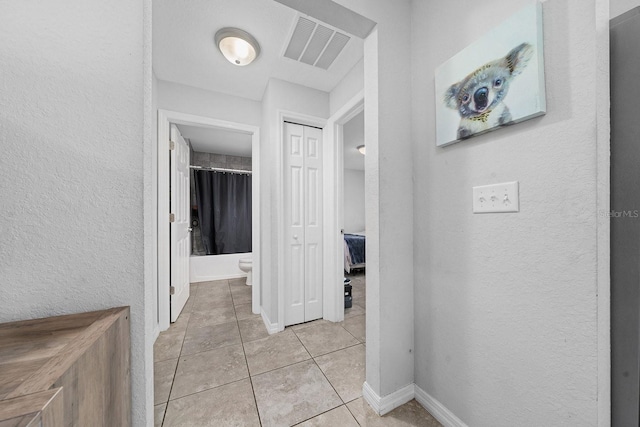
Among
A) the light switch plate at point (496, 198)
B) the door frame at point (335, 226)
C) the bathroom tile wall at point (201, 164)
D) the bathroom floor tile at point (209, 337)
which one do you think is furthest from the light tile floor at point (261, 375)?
the bathroom tile wall at point (201, 164)

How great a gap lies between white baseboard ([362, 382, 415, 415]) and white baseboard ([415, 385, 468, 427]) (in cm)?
5

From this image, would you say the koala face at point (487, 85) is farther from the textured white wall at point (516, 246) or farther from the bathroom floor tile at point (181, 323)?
the bathroom floor tile at point (181, 323)

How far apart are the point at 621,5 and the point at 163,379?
268 centimetres

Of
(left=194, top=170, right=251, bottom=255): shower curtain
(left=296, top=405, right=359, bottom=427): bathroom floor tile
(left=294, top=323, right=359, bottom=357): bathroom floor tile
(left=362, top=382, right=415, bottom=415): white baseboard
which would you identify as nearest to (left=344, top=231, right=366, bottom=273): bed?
(left=294, top=323, right=359, bottom=357): bathroom floor tile

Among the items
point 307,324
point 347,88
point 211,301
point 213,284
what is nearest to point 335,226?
point 307,324

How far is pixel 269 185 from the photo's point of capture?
6.82 feet

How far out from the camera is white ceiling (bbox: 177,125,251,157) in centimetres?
299

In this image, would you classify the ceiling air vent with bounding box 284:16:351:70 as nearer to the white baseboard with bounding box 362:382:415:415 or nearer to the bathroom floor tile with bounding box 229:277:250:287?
the white baseboard with bounding box 362:382:415:415

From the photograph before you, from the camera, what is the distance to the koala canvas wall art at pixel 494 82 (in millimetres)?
782

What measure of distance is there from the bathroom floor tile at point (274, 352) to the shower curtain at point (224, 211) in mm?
2465

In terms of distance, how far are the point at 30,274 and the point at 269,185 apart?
1576mm

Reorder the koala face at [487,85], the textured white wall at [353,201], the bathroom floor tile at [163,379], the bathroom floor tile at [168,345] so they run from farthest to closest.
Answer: the textured white wall at [353,201] < the bathroom floor tile at [168,345] < the bathroom floor tile at [163,379] < the koala face at [487,85]

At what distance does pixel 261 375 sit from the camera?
4.75ft

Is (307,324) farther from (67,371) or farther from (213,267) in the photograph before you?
(213,267)
